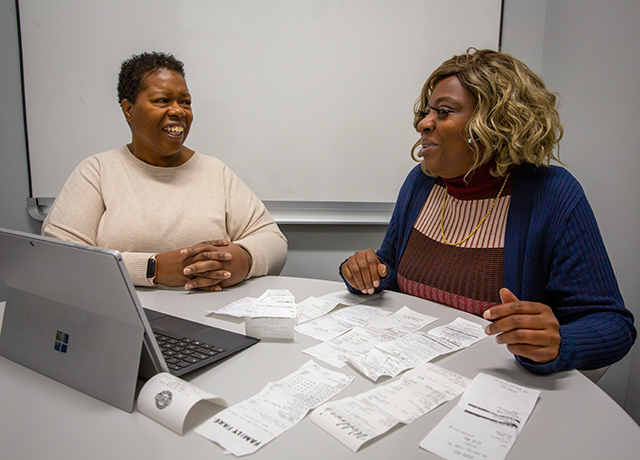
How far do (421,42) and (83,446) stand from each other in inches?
86.9

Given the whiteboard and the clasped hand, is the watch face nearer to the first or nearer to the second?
the clasped hand

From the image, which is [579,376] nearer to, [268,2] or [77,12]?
[268,2]

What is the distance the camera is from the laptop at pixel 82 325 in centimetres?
58

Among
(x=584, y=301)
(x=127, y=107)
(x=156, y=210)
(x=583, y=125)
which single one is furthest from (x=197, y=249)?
(x=583, y=125)

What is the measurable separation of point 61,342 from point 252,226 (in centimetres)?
97

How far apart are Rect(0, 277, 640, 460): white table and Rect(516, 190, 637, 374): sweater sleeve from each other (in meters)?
0.05

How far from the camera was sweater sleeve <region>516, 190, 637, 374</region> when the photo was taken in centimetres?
75

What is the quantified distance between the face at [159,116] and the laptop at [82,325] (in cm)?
88

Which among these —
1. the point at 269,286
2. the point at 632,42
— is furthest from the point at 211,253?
the point at 632,42

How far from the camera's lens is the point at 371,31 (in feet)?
6.79

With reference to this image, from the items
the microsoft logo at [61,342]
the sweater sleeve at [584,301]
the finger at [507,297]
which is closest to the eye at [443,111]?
the sweater sleeve at [584,301]

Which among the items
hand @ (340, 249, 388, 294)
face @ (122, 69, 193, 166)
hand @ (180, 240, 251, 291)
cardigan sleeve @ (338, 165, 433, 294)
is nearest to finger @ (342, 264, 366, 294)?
hand @ (340, 249, 388, 294)

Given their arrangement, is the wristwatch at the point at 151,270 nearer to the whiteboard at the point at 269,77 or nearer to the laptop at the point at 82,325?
the laptop at the point at 82,325

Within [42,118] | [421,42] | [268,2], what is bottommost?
[42,118]
